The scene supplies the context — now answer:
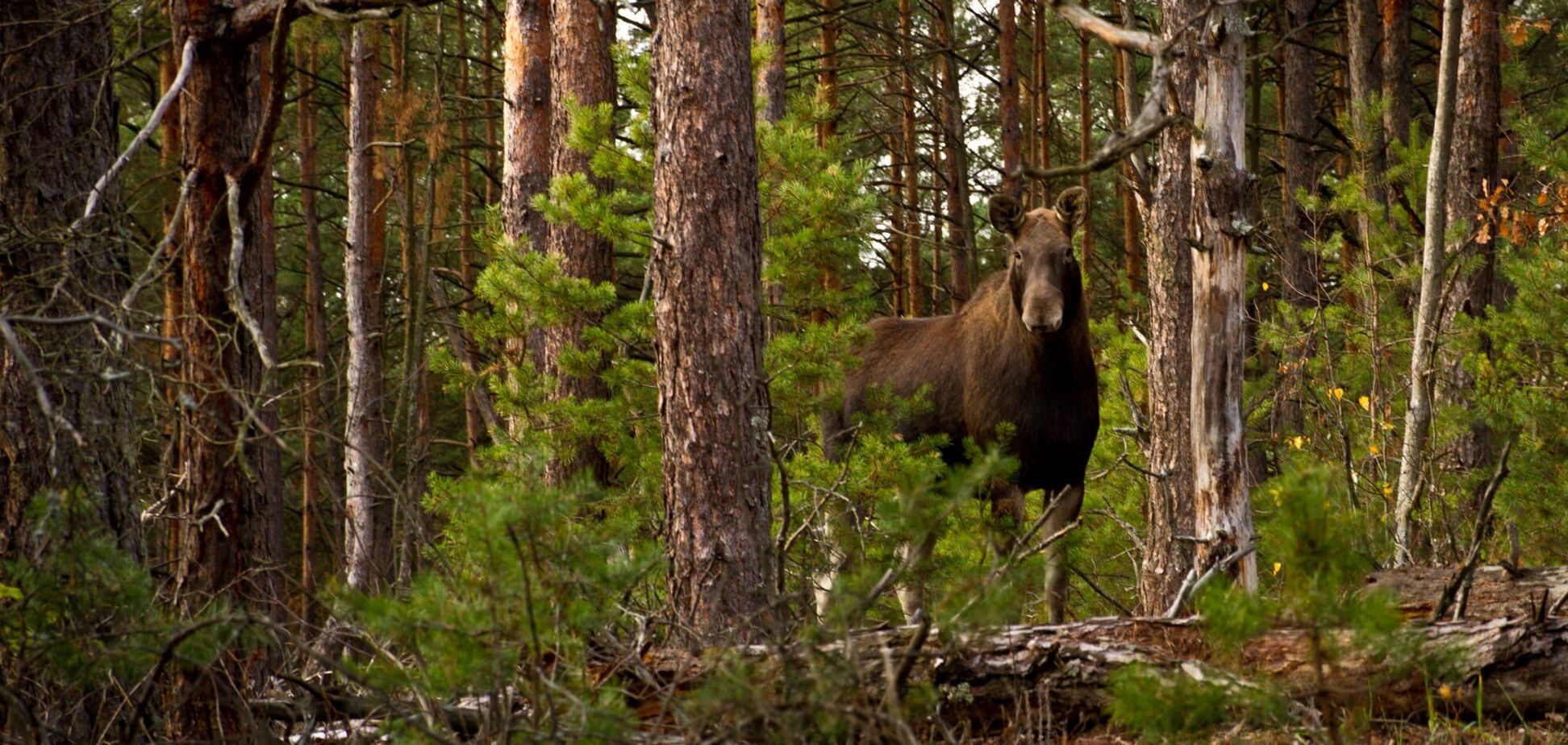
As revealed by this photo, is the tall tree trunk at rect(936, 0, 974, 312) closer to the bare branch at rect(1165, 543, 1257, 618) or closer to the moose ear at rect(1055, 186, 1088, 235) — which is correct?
the moose ear at rect(1055, 186, 1088, 235)

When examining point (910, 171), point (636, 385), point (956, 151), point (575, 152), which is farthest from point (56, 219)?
point (910, 171)

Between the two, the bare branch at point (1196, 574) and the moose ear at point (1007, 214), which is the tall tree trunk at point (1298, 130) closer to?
the moose ear at point (1007, 214)

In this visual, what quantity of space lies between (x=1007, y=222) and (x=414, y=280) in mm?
7649

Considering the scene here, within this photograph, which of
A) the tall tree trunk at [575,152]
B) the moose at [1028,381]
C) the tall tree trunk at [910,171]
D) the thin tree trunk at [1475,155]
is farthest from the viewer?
the tall tree trunk at [910,171]

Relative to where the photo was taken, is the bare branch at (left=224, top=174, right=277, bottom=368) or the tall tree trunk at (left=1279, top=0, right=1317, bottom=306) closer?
the bare branch at (left=224, top=174, right=277, bottom=368)

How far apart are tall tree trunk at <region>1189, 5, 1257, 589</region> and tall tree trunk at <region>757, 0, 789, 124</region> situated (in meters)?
5.27

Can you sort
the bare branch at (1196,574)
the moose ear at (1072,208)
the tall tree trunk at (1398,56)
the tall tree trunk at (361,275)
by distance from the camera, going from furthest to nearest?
the tall tree trunk at (1398,56), the tall tree trunk at (361,275), the moose ear at (1072,208), the bare branch at (1196,574)

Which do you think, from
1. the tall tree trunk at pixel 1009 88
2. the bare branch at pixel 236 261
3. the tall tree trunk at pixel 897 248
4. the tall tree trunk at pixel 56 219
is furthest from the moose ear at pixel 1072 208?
the tall tree trunk at pixel 897 248

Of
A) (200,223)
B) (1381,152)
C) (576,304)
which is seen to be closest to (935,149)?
(1381,152)

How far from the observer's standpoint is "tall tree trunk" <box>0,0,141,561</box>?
519 centimetres

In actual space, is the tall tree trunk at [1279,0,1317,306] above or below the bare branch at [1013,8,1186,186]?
above

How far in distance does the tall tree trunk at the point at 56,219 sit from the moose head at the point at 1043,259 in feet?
16.1

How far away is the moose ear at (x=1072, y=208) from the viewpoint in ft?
28.1

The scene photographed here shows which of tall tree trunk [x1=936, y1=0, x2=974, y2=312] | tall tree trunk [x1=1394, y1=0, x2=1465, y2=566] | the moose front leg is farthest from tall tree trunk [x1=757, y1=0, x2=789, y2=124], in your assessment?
tall tree trunk [x1=1394, y1=0, x2=1465, y2=566]
